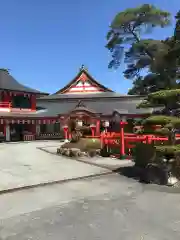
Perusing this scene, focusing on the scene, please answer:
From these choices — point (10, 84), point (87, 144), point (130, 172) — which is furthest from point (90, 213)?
point (10, 84)

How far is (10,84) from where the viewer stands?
2986cm

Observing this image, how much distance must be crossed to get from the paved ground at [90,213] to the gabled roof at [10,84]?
22.5m

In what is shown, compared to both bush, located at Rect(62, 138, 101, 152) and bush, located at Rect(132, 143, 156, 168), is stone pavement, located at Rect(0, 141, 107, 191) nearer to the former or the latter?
bush, located at Rect(132, 143, 156, 168)

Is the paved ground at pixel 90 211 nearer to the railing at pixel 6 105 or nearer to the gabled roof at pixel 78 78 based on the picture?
the railing at pixel 6 105

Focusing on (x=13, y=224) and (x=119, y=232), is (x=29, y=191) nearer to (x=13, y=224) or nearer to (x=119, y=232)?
(x=13, y=224)

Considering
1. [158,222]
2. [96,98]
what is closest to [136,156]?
[158,222]

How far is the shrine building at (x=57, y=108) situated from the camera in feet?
89.5

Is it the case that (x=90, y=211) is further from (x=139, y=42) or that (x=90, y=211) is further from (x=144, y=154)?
(x=139, y=42)

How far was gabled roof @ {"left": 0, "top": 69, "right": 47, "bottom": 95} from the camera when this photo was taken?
28750 millimetres

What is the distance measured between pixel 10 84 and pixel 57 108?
5.92 m

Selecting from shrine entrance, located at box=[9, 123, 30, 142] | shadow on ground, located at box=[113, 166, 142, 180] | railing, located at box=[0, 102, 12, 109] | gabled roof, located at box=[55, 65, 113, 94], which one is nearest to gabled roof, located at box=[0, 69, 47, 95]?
railing, located at box=[0, 102, 12, 109]

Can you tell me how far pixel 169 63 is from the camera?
77.6 feet

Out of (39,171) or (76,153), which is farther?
(76,153)

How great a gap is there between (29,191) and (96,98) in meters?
26.1
